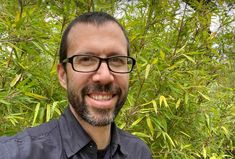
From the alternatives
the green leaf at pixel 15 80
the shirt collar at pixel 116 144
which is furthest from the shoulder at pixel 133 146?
the green leaf at pixel 15 80

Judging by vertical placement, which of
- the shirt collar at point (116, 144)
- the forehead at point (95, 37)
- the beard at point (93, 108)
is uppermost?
the forehead at point (95, 37)

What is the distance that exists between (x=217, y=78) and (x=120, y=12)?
1.02 metres

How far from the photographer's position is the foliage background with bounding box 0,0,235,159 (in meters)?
1.86

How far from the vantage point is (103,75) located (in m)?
1.26

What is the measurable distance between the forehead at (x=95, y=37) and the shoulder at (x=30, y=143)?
0.99ft

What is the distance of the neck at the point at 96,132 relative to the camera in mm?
1343

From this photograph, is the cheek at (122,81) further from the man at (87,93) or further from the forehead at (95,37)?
the forehead at (95,37)

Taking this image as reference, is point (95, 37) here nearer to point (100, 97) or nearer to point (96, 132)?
point (100, 97)

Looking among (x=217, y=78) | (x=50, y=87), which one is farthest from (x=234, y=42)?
(x=50, y=87)

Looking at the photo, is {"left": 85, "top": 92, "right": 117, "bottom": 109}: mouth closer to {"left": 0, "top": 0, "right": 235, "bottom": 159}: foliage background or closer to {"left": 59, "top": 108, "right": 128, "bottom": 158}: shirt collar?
{"left": 59, "top": 108, "right": 128, "bottom": 158}: shirt collar

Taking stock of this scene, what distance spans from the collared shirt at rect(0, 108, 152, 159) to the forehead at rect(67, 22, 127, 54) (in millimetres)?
249

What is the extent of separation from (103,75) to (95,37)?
14 centimetres

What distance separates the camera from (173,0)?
2.43m

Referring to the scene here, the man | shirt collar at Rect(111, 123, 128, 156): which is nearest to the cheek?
the man
